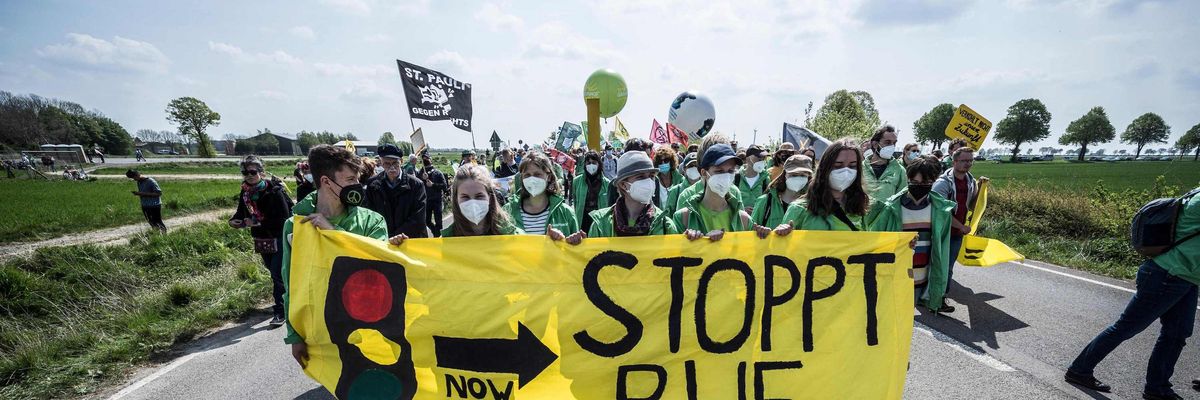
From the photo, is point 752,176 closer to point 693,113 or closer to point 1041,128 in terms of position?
point 693,113

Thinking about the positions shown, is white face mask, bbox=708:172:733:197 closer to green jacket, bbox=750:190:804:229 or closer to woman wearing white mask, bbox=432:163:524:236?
green jacket, bbox=750:190:804:229

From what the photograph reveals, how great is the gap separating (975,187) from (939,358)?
8.81ft

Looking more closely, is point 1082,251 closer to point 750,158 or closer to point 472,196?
point 750,158

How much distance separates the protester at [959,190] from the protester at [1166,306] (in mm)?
1759

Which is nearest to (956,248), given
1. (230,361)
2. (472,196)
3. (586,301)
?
(586,301)

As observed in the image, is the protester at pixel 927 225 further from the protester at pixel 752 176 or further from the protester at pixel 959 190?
the protester at pixel 752 176

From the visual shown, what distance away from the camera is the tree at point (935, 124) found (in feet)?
250

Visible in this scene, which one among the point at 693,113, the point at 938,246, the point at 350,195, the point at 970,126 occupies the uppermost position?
the point at 693,113

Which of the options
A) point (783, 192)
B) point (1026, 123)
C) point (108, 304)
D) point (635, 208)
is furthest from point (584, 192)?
point (1026, 123)

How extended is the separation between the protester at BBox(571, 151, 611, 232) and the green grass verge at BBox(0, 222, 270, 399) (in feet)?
14.6

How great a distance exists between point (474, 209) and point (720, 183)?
182 centimetres

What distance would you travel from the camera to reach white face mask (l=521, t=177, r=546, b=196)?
3.84 meters

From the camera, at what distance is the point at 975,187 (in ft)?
18.0

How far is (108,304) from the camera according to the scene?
5.69 m
